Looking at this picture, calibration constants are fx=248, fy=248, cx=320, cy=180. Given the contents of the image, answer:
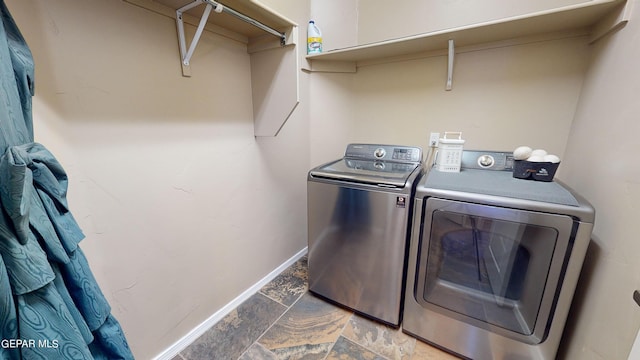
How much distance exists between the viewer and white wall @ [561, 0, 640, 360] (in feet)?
2.74

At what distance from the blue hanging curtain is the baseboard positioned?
2.34 ft

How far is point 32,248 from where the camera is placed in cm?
57

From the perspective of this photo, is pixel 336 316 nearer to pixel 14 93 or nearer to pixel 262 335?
pixel 262 335

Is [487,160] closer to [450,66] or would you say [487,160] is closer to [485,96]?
[485,96]

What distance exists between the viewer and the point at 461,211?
115 cm

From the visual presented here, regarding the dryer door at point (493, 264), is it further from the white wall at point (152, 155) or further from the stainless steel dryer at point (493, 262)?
the white wall at point (152, 155)

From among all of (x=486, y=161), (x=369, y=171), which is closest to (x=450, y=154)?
(x=486, y=161)

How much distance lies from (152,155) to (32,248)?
637 millimetres

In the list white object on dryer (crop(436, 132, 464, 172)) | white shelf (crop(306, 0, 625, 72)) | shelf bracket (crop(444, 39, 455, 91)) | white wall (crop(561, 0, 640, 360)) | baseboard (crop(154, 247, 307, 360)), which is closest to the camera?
white wall (crop(561, 0, 640, 360))

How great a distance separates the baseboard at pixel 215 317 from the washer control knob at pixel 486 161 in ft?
5.24

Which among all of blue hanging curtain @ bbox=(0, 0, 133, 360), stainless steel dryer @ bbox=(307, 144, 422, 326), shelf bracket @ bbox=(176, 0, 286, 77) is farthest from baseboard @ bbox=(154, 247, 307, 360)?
shelf bracket @ bbox=(176, 0, 286, 77)

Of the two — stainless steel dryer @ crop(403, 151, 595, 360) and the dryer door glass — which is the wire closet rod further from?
Result: the dryer door glass

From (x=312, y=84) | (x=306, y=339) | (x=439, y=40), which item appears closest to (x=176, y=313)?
(x=306, y=339)

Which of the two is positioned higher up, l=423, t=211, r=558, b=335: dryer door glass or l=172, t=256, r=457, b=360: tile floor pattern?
l=423, t=211, r=558, b=335: dryer door glass
